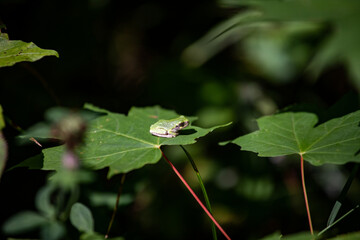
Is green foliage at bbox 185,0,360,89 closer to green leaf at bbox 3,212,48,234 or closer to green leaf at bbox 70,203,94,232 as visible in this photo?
green leaf at bbox 70,203,94,232

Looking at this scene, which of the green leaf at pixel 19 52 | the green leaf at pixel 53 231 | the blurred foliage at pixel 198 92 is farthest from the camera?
the blurred foliage at pixel 198 92

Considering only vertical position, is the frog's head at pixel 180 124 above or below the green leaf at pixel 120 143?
above

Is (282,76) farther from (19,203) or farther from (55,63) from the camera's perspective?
(19,203)

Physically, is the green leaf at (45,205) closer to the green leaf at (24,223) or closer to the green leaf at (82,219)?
the green leaf at (24,223)

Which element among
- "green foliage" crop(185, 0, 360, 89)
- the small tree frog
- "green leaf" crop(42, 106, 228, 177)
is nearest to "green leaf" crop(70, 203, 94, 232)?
"green leaf" crop(42, 106, 228, 177)

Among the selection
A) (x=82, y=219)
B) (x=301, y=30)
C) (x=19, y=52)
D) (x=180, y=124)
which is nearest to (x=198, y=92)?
(x=301, y=30)

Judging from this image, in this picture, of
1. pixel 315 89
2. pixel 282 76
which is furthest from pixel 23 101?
pixel 315 89

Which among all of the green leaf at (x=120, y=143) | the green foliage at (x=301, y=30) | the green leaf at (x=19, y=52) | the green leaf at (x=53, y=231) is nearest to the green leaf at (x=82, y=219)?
the green leaf at (x=53, y=231)
